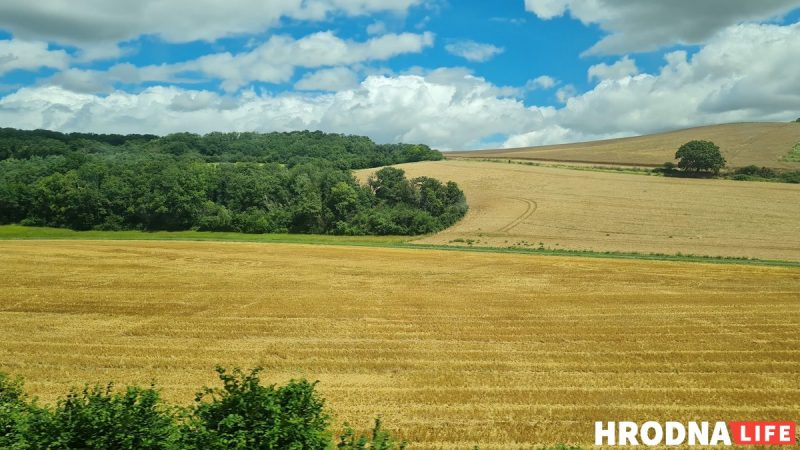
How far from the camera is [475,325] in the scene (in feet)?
72.2

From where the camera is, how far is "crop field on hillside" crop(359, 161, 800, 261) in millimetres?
51672

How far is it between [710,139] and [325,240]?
76.2 m

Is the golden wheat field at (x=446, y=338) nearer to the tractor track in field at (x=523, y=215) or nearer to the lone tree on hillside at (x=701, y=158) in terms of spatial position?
the tractor track in field at (x=523, y=215)

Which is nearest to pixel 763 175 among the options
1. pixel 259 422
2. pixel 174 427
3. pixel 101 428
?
pixel 259 422

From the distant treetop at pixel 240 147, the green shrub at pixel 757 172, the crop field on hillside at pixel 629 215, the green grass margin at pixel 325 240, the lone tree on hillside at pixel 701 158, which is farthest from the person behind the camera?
the distant treetop at pixel 240 147

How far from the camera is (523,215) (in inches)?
2598

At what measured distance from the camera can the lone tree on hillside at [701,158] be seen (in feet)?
264

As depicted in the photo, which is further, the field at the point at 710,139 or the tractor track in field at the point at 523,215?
the field at the point at 710,139

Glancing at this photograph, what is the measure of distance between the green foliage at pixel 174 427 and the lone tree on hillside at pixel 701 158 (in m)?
87.2

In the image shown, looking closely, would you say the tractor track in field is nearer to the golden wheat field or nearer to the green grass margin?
the green grass margin

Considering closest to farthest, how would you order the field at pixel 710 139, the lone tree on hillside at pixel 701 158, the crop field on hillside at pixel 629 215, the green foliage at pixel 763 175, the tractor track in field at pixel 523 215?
1. the crop field on hillside at pixel 629 215
2. the tractor track in field at pixel 523 215
3. the green foliage at pixel 763 175
4. the lone tree on hillside at pixel 701 158
5. the field at pixel 710 139

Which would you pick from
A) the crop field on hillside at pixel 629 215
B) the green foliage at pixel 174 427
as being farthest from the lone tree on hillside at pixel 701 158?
the green foliage at pixel 174 427

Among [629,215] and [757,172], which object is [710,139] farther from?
[629,215]

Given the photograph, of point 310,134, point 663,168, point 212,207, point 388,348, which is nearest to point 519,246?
point 388,348
